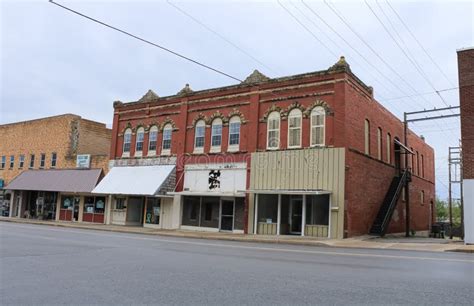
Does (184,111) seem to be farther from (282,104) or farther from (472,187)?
(472,187)

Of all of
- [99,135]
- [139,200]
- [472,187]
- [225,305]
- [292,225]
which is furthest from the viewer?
[99,135]

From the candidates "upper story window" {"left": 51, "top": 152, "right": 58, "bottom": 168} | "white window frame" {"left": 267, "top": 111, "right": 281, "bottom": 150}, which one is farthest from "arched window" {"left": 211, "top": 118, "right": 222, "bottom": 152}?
"upper story window" {"left": 51, "top": 152, "right": 58, "bottom": 168}

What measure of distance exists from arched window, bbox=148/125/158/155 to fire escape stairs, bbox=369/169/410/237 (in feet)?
50.2

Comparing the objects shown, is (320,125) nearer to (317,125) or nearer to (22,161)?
(317,125)

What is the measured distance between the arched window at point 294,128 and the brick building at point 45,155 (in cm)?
1585

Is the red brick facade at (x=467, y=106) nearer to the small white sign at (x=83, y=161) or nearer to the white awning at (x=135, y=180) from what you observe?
the white awning at (x=135, y=180)

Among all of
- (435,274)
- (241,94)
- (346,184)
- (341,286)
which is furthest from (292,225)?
(341,286)

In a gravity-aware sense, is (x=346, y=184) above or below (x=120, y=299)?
above

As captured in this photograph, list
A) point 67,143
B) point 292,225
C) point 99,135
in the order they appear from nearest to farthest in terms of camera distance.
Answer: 1. point 292,225
2. point 67,143
3. point 99,135

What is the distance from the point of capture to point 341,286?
772 cm

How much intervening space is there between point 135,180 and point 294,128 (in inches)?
465

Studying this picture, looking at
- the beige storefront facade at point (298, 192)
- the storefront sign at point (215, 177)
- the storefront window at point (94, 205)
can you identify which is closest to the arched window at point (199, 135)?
the storefront sign at point (215, 177)

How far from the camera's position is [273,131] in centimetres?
2497

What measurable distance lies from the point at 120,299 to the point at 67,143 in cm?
3249
